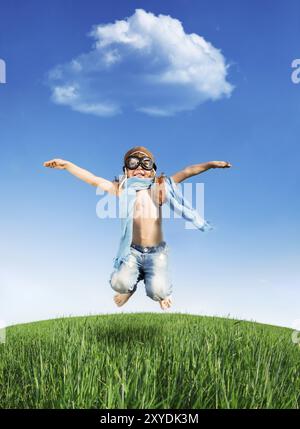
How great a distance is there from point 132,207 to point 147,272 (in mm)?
744

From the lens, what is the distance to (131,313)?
10258 millimetres

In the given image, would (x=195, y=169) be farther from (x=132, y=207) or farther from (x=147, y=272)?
(x=147, y=272)

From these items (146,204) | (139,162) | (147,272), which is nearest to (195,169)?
(139,162)

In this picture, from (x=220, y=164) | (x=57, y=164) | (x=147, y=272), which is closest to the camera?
(x=220, y=164)

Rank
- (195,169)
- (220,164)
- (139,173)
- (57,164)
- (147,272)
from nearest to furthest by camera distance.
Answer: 1. (220,164)
2. (195,169)
3. (57,164)
4. (139,173)
5. (147,272)

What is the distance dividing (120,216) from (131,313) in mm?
6214

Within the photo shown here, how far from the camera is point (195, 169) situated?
A: 14.4ft

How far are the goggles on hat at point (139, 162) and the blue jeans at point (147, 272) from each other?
34.1 inches

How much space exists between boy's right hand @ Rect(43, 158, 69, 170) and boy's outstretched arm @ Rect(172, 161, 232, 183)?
1.13m

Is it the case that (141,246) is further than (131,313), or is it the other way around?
(131,313)
